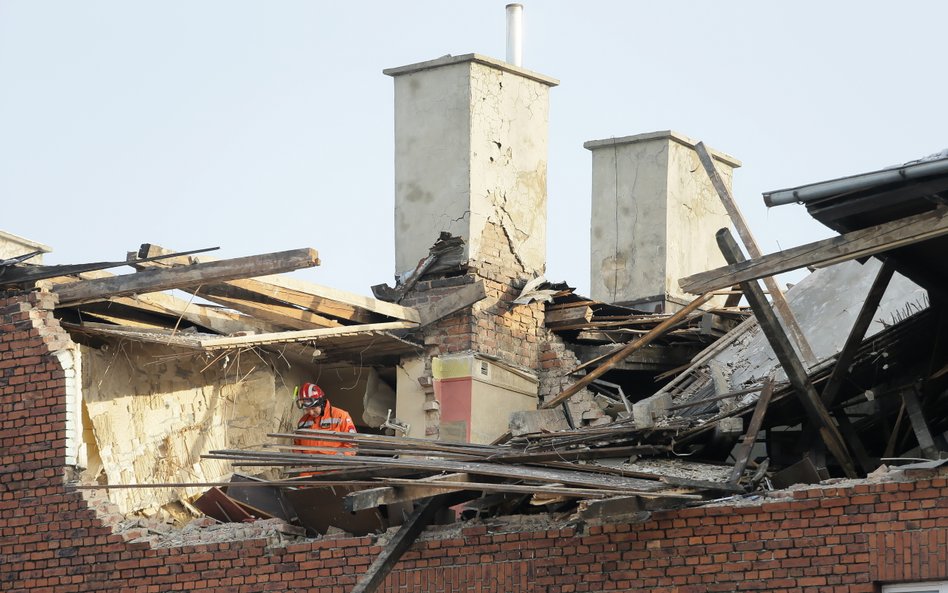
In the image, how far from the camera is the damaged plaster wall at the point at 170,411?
1516 cm

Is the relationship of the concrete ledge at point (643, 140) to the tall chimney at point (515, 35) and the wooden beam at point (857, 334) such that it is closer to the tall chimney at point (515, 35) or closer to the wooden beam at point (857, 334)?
the tall chimney at point (515, 35)

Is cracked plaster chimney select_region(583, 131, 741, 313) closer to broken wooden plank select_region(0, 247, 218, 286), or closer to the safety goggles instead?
the safety goggles

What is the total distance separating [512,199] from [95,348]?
4.73 meters

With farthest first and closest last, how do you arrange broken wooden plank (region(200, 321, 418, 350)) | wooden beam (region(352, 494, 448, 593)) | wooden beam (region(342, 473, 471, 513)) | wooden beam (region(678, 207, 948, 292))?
broken wooden plank (region(200, 321, 418, 350)) → wooden beam (region(352, 494, 448, 593)) → wooden beam (region(342, 473, 471, 513)) → wooden beam (region(678, 207, 948, 292))

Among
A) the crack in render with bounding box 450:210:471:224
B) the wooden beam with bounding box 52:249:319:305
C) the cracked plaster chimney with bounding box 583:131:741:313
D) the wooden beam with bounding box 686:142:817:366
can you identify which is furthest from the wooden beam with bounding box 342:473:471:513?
the cracked plaster chimney with bounding box 583:131:741:313

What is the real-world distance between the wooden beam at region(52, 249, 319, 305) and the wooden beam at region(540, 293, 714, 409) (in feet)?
10.3

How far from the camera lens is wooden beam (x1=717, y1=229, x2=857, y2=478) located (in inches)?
477

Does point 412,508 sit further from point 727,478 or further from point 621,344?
point 621,344

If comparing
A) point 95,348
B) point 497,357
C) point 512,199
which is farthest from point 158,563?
point 512,199

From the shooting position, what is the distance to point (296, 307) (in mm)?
15625

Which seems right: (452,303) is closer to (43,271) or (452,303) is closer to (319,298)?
(319,298)

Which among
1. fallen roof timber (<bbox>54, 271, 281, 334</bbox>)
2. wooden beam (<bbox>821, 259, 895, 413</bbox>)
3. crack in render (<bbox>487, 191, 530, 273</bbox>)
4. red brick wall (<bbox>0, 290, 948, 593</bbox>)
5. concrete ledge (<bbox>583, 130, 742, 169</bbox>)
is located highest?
concrete ledge (<bbox>583, 130, 742, 169</bbox>)

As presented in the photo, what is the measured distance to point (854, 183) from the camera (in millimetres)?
11062

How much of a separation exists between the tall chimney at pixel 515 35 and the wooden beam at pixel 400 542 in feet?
20.8
